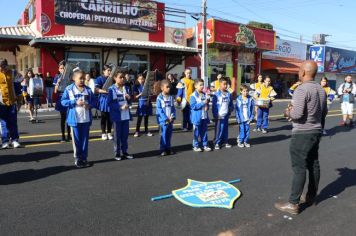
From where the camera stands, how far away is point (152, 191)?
16.1 ft

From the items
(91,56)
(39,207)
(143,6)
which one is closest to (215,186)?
(39,207)

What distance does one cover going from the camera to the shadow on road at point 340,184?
4.91 m

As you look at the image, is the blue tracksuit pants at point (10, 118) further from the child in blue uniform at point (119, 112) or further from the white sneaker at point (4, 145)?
the child in blue uniform at point (119, 112)

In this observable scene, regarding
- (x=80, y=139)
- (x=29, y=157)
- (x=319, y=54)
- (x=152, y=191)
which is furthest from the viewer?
(x=319, y=54)

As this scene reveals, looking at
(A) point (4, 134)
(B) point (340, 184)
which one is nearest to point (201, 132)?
(B) point (340, 184)

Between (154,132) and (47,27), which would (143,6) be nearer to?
(47,27)

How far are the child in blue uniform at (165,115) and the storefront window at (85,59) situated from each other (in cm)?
1415

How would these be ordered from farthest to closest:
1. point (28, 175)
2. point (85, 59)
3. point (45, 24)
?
point (85, 59), point (45, 24), point (28, 175)

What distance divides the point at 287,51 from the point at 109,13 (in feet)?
67.8

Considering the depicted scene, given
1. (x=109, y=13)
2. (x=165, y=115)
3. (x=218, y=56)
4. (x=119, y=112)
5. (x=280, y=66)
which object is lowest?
(x=165, y=115)

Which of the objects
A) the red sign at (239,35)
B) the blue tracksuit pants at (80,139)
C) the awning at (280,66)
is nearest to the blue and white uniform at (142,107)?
the blue tracksuit pants at (80,139)

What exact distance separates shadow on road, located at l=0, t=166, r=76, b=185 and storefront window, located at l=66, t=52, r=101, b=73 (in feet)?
49.1

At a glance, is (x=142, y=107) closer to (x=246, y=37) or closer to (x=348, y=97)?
(x=348, y=97)

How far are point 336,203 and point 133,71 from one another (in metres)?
19.0
